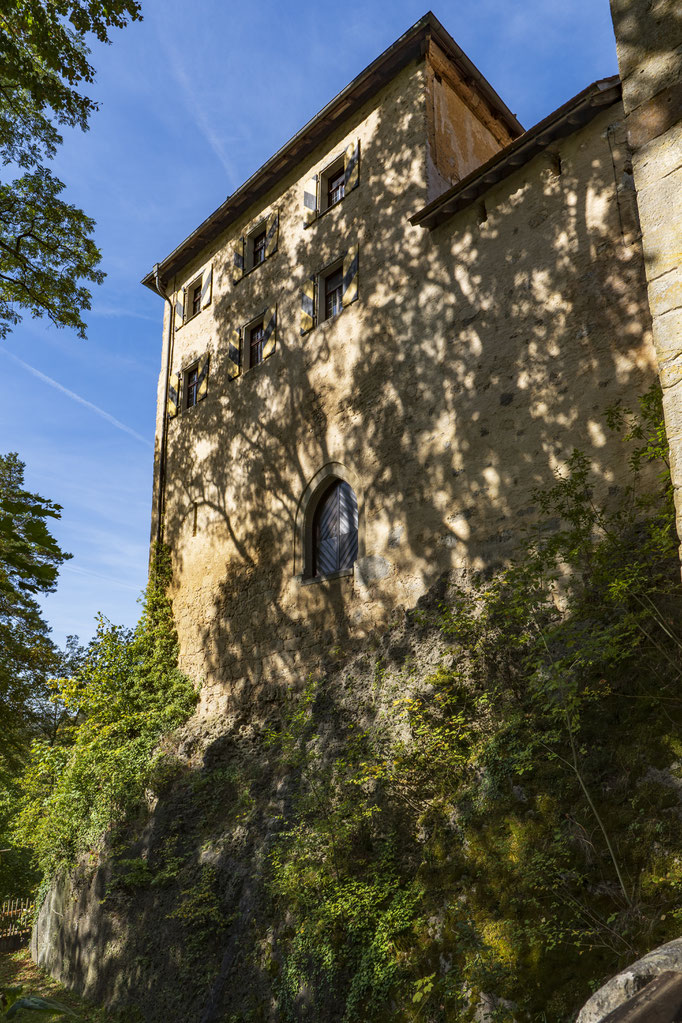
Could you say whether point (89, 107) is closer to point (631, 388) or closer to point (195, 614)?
point (631, 388)

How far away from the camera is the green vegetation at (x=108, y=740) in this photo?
1188cm

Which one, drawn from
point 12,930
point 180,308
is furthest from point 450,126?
point 12,930

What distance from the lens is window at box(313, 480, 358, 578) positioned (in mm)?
10680

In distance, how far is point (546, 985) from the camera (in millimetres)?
4695

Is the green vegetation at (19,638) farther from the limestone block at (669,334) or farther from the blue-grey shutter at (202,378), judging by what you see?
the blue-grey shutter at (202,378)

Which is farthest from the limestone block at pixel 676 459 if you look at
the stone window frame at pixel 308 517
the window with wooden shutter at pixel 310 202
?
the window with wooden shutter at pixel 310 202

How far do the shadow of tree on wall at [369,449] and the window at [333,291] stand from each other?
29cm

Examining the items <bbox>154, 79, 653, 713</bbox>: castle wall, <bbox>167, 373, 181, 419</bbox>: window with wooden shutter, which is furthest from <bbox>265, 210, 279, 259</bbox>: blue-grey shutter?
<bbox>167, 373, 181, 419</bbox>: window with wooden shutter

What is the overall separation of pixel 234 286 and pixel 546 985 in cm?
1298

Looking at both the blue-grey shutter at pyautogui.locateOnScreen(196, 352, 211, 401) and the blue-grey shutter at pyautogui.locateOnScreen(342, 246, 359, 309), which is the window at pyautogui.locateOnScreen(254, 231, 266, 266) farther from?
the blue-grey shutter at pyautogui.locateOnScreen(342, 246, 359, 309)

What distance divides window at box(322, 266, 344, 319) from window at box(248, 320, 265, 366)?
1.73 m

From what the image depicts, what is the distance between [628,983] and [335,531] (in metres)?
9.36

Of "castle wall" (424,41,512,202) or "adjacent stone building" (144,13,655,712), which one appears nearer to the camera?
"adjacent stone building" (144,13,655,712)

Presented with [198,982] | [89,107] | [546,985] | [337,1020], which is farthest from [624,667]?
[89,107]
